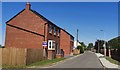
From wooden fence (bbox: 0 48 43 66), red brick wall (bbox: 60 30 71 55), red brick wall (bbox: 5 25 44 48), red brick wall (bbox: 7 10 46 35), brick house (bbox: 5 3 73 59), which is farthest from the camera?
red brick wall (bbox: 60 30 71 55)

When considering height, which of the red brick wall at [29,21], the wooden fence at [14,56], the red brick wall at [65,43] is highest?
the red brick wall at [29,21]

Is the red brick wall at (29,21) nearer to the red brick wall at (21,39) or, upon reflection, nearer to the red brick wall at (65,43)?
the red brick wall at (21,39)

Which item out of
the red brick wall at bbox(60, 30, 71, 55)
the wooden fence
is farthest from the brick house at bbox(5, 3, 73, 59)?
the red brick wall at bbox(60, 30, 71, 55)

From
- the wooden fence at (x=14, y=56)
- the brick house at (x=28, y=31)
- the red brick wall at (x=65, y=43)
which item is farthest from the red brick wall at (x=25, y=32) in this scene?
the red brick wall at (x=65, y=43)

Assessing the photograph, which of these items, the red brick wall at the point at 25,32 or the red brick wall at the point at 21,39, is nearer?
the red brick wall at the point at 21,39

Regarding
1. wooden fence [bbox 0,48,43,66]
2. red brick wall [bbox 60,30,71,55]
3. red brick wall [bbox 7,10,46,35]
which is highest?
red brick wall [bbox 7,10,46,35]

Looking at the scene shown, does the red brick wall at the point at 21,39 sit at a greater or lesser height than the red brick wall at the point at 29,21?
lesser

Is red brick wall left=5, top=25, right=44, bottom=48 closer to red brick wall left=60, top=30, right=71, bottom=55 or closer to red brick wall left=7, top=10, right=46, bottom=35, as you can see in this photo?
red brick wall left=7, top=10, right=46, bottom=35

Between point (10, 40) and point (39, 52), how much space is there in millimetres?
9973

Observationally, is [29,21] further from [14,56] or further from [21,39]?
[14,56]

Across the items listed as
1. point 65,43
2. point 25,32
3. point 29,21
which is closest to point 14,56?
point 25,32

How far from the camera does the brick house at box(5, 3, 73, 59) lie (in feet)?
125

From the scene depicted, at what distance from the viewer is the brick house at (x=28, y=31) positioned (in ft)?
125

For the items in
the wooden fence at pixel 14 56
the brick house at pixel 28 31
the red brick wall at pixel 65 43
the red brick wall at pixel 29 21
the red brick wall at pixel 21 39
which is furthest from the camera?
the red brick wall at pixel 65 43
